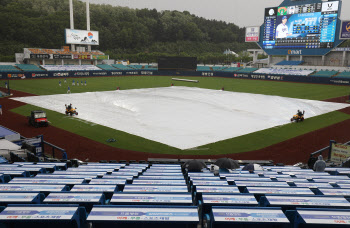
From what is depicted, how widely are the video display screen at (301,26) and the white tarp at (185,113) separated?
45.4 metres

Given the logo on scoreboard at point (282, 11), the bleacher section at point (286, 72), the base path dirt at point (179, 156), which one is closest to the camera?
the base path dirt at point (179, 156)

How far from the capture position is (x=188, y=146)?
20938mm

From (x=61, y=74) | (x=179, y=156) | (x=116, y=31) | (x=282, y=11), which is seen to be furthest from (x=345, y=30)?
(x=116, y=31)

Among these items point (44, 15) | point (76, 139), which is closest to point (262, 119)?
point (76, 139)

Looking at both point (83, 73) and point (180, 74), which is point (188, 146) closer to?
point (83, 73)

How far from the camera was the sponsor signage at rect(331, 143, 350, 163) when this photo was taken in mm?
16028

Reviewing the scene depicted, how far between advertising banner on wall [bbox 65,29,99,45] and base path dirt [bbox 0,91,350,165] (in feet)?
259

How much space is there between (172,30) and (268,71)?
370 ft

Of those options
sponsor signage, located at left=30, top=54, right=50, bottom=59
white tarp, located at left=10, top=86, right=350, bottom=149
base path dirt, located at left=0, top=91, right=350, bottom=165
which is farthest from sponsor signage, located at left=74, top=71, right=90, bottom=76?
base path dirt, located at left=0, top=91, right=350, bottom=165

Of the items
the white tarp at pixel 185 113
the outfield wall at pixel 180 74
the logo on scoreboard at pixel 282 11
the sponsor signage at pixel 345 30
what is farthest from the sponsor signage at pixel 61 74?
the sponsor signage at pixel 345 30

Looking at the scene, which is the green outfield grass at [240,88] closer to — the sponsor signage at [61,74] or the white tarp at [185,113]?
the white tarp at [185,113]

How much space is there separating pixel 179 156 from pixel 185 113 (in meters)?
13.6

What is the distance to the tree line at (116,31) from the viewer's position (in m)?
127

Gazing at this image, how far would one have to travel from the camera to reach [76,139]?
73.7 feet
